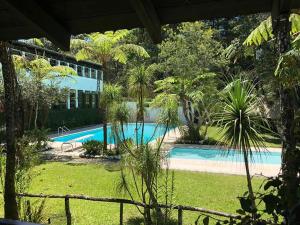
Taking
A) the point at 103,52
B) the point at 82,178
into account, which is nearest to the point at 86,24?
the point at 82,178

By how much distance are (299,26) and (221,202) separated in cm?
451

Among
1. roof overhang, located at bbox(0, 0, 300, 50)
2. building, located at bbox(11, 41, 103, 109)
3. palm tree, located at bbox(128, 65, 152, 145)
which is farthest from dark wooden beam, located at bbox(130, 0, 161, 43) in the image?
building, located at bbox(11, 41, 103, 109)

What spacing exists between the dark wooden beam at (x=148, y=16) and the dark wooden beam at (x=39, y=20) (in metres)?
0.64

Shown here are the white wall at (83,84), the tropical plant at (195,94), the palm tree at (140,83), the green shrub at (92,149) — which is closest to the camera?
the palm tree at (140,83)

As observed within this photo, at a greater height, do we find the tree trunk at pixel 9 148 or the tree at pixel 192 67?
the tree at pixel 192 67

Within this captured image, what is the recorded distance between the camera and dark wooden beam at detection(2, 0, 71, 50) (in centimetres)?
215

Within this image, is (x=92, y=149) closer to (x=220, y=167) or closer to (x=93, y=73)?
(x=220, y=167)

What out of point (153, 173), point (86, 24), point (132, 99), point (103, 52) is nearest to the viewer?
point (86, 24)

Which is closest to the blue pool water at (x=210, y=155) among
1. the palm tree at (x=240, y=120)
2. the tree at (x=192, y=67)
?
the tree at (x=192, y=67)

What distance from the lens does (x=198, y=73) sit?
20516 mm

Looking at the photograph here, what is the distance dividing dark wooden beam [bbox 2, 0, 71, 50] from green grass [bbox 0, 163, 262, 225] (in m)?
5.39

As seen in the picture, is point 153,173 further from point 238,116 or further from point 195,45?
point 195,45

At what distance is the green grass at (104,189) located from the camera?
7.77 m

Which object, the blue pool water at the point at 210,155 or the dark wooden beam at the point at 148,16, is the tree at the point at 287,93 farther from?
Answer: the blue pool water at the point at 210,155
